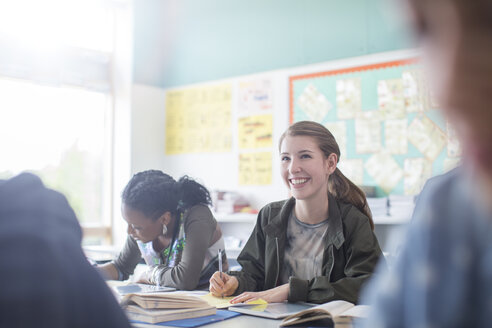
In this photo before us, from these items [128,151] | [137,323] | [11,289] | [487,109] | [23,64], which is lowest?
[137,323]

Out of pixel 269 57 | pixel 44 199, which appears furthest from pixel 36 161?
pixel 44 199

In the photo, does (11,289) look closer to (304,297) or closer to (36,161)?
(304,297)

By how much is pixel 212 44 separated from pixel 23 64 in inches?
64.0

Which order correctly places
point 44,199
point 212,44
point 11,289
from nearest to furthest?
1. point 11,289
2. point 44,199
3. point 212,44

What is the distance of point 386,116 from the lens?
12.8 ft

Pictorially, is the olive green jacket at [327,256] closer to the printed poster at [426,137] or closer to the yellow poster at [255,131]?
the printed poster at [426,137]

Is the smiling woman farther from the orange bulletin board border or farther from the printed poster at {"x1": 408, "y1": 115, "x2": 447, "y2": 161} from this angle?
the orange bulletin board border

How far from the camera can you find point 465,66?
0.40 meters

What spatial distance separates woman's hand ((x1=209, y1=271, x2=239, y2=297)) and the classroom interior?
70.1 inches

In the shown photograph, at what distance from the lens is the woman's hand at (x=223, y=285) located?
1938mm

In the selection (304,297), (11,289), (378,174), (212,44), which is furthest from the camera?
(212,44)

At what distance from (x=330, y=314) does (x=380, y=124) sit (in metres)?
2.70

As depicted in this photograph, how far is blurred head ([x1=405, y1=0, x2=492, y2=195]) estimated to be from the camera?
1.31 ft

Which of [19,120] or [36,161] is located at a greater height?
[19,120]
